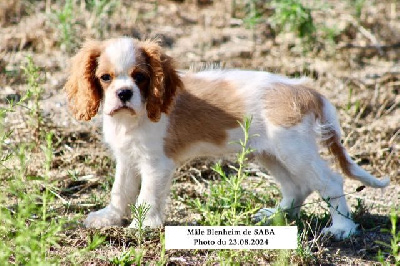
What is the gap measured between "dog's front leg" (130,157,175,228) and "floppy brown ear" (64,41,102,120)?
1.85ft

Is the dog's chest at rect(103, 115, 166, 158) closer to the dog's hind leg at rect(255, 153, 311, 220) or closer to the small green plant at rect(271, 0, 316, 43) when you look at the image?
the dog's hind leg at rect(255, 153, 311, 220)

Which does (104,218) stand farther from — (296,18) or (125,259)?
(296,18)

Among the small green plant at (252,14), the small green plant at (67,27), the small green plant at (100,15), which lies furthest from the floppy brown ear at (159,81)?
the small green plant at (252,14)

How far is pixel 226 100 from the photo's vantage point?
547 centimetres

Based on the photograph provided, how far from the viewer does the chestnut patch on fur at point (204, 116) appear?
5371 millimetres

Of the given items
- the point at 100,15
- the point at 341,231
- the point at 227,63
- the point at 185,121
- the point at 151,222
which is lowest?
the point at 341,231

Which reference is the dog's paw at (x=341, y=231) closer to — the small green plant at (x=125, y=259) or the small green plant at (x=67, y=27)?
the small green plant at (x=125, y=259)

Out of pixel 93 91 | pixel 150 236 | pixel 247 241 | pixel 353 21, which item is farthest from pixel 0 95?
pixel 353 21

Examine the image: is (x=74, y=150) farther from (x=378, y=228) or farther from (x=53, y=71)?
(x=378, y=228)

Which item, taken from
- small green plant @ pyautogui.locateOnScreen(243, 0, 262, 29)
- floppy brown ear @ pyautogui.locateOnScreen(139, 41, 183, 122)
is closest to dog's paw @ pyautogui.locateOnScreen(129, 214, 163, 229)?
floppy brown ear @ pyautogui.locateOnScreen(139, 41, 183, 122)

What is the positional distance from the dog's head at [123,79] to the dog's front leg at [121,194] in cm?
52

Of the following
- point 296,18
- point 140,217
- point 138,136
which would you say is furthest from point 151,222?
point 296,18

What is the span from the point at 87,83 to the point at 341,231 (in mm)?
2127

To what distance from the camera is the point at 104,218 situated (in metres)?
5.37
